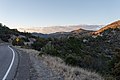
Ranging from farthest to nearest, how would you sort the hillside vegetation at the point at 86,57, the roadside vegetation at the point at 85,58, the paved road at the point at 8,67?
the hillside vegetation at the point at 86,57
the roadside vegetation at the point at 85,58
the paved road at the point at 8,67

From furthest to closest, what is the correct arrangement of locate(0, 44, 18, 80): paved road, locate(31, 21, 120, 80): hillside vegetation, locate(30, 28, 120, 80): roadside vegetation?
locate(31, 21, 120, 80): hillside vegetation < locate(30, 28, 120, 80): roadside vegetation < locate(0, 44, 18, 80): paved road

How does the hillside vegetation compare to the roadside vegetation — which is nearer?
the roadside vegetation

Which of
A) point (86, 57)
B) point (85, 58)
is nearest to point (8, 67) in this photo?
point (85, 58)

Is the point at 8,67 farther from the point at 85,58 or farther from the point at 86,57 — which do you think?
the point at 86,57

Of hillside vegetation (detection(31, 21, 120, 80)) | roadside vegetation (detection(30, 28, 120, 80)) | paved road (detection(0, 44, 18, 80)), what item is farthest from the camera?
hillside vegetation (detection(31, 21, 120, 80))

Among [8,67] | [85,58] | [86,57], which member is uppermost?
[8,67]

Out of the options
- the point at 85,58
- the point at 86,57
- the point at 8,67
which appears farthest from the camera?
the point at 86,57

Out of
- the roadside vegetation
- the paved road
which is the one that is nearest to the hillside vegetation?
the roadside vegetation

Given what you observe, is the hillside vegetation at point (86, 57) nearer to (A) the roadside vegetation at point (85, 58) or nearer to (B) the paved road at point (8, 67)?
(A) the roadside vegetation at point (85, 58)

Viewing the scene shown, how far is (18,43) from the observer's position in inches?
2692

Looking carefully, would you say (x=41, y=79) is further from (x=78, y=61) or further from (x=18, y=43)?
(x=18, y=43)

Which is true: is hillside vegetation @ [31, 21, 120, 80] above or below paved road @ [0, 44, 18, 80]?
below

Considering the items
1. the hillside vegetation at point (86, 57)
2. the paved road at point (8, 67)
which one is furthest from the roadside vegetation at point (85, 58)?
the paved road at point (8, 67)

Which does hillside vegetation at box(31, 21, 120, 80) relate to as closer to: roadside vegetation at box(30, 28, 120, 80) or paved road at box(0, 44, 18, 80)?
roadside vegetation at box(30, 28, 120, 80)
